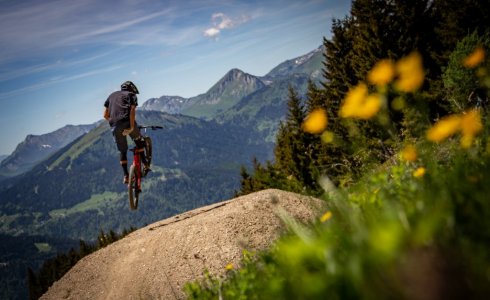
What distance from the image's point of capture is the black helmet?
39.5 feet

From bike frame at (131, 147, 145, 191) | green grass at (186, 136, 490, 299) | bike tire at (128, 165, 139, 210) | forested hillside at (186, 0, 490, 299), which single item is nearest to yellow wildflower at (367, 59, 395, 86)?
forested hillside at (186, 0, 490, 299)

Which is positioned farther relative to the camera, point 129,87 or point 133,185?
point 133,185

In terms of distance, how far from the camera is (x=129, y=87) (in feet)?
39.7

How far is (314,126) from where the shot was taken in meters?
2.35

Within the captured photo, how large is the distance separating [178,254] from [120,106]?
5179 mm

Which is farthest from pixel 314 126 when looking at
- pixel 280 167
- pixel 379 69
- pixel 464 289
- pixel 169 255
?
pixel 280 167

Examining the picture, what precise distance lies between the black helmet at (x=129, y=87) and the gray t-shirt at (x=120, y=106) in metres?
0.32

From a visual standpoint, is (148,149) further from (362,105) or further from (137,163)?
(362,105)

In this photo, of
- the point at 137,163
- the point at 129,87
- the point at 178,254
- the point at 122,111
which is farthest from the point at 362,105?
the point at 137,163

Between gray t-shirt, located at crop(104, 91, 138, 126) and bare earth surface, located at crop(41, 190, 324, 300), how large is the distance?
3.95 m

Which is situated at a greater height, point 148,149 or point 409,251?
point 148,149

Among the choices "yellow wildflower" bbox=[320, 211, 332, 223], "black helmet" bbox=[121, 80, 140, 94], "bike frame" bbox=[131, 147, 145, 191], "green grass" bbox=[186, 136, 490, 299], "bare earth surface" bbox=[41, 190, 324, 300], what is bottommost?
"bare earth surface" bbox=[41, 190, 324, 300]

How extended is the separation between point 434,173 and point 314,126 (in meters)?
1.34

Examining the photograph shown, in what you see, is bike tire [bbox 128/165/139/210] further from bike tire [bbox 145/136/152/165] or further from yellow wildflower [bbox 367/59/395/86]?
yellow wildflower [bbox 367/59/395/86]
